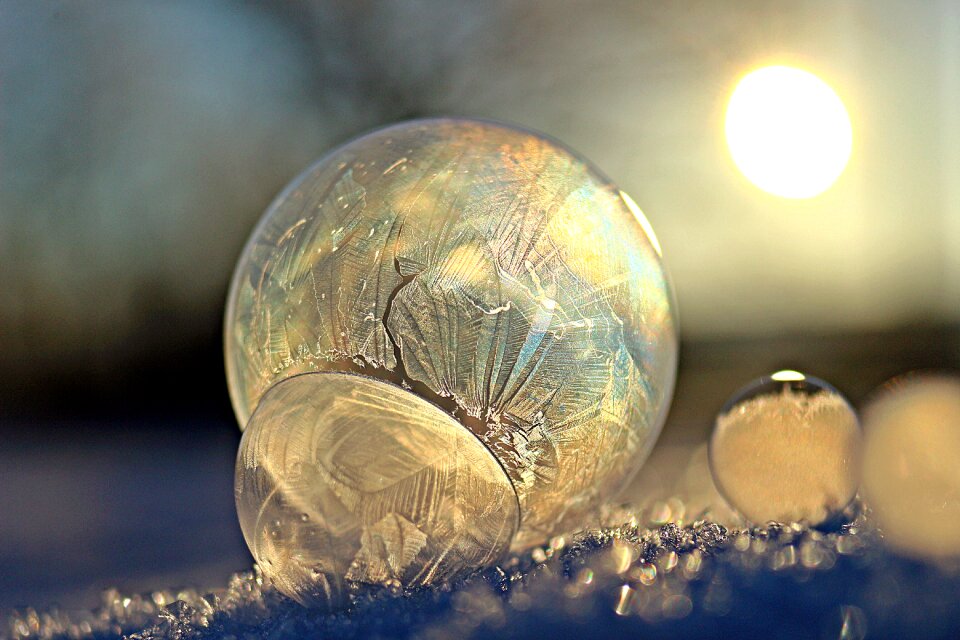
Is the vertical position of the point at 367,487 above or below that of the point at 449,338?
below

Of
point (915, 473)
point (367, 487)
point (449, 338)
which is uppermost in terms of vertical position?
point (449, 338)

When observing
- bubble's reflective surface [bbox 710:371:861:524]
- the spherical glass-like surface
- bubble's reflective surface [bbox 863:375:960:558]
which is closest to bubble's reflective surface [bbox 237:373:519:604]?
the spherical glass-like surface

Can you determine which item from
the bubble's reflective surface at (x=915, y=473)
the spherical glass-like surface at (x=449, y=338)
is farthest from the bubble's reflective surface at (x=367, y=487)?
the bubble's reflective surface at (x=915, y=473)

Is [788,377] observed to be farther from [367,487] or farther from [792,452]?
[367,487]

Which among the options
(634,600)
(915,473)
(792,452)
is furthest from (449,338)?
(915,473)

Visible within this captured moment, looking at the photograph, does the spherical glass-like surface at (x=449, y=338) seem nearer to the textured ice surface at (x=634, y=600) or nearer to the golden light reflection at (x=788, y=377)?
the textured ice surface at (x=634, y=600)

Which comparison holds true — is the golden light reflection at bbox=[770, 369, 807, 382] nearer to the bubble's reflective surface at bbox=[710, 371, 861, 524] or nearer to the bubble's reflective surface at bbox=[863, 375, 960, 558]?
the bubble's reflective surface at bbox=[710, 371, 861, 524]
